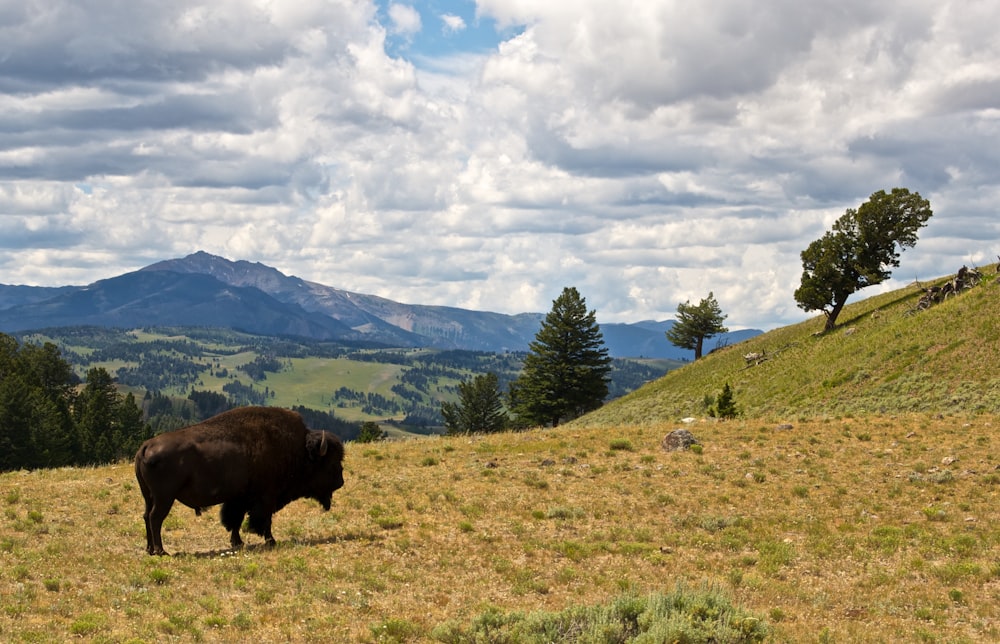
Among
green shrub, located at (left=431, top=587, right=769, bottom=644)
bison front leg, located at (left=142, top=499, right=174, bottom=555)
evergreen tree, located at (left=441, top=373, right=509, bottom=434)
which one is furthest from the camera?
evergreen tree, located at (left=441, top=373, right=509, bottom=434)

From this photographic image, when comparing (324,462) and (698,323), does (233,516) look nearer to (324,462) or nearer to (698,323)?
(324,462)

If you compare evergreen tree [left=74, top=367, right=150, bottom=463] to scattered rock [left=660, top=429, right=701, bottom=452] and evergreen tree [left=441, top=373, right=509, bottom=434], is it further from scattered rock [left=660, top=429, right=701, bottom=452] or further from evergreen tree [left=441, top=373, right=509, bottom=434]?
scattered rock [left=660, top=429, right=701, bottom=452]

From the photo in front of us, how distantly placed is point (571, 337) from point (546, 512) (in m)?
57.2

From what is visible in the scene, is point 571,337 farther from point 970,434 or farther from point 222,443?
point 222,443

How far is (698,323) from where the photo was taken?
101375mm

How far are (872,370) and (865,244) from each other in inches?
875

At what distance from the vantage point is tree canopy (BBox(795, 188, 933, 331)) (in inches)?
2613

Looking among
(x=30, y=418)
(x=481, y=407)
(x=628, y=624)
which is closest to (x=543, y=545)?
(x=628, y=624)

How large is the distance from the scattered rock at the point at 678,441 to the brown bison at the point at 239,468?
14.2 meters

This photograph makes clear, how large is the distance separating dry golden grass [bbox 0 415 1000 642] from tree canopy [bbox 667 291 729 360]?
2822 inches

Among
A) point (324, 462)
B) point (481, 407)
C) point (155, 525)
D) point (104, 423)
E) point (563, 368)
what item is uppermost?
point (563, 368)

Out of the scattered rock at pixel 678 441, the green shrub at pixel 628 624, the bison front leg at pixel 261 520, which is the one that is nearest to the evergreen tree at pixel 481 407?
the scattered rock at pixel 678 441

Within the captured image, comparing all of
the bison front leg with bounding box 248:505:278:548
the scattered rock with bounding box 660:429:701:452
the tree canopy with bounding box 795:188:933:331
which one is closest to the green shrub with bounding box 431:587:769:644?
the bison front leg with bounding box 248:505:278:548

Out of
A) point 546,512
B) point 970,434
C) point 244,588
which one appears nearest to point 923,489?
point 970,434
